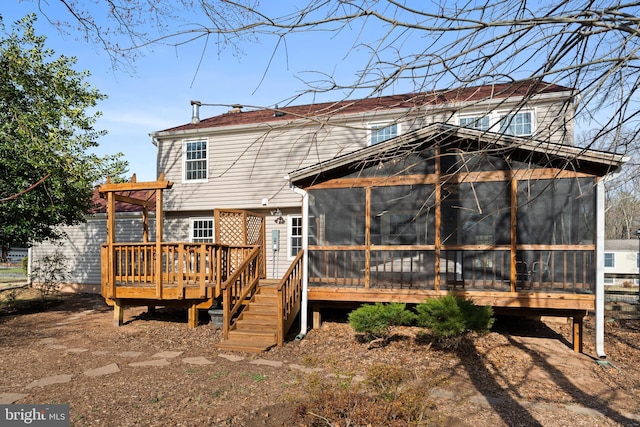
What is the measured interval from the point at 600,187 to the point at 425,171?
285 centimetres

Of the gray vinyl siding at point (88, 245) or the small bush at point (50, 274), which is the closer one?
the small bush at point (50, 274)

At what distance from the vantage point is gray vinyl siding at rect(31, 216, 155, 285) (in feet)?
47.3

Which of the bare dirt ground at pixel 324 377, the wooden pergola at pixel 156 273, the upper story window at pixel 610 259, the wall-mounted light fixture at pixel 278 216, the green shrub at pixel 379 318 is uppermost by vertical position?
the wall-mounted light fixture at pixel 278 216

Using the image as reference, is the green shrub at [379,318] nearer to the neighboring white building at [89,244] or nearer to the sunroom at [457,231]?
the sunroom at [457,231]

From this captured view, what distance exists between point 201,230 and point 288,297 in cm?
604

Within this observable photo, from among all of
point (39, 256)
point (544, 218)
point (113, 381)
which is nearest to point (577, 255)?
point (544, 218)

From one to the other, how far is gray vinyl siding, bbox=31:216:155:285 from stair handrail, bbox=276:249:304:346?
8.26 m

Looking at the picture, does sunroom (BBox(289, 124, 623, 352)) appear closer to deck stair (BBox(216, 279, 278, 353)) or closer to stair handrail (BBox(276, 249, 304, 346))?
stair handrail (BBox(276, 249, 304, 346))

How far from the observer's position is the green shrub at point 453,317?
6.51m

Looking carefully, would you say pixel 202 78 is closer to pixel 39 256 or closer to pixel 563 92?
pixel 563 92

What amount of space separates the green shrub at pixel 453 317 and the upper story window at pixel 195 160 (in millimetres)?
8686

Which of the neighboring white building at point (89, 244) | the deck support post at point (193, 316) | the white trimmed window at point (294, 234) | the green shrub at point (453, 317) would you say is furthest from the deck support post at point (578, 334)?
the neighboring white building at point (89, 244)

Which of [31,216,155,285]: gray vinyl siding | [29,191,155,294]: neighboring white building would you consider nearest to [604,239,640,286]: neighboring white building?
[29,191,155,294]: neighboring white building

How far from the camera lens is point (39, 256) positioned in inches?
613
